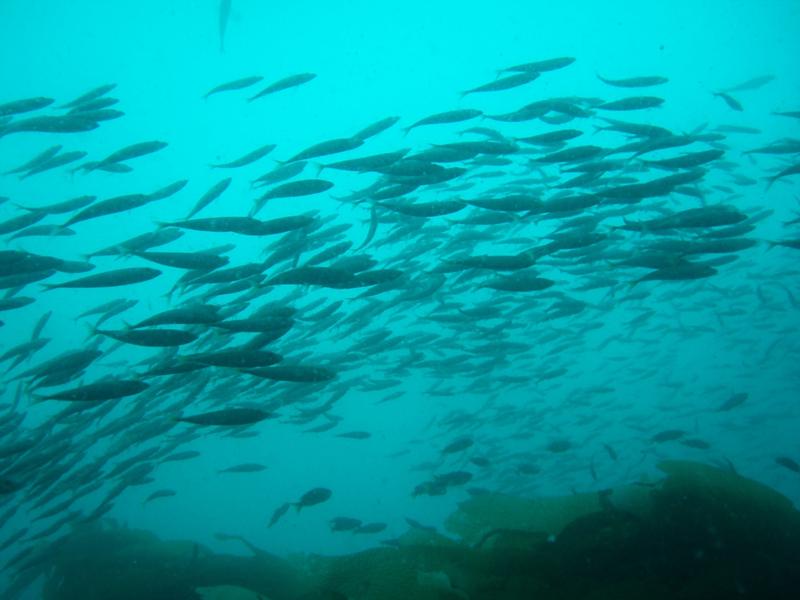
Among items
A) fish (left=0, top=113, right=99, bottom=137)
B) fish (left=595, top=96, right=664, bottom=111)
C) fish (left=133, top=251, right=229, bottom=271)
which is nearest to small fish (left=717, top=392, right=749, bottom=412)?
fish (left=595, top=96, right=664, bottom=111)

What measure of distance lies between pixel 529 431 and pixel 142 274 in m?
15.0

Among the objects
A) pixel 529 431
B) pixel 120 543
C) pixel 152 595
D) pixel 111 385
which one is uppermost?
pixel 111 385

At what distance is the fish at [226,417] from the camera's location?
4.77 metres

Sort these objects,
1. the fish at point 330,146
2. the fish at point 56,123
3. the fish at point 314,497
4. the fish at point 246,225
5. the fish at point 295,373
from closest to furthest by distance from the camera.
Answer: the fish at point 295,373
the fish at point 246,225
the fish at point 56,123
the fish at point 330,146
the fish at point 314,497

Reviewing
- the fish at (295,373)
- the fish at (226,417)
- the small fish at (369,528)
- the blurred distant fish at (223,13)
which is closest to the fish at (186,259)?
the fish at (295,373)

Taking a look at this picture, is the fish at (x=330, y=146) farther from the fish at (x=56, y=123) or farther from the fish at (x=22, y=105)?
the fish at (x=22, y=105)

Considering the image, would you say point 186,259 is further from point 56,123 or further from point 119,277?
point 56,123

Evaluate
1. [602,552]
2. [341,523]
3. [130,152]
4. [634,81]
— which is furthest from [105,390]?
[634,81]

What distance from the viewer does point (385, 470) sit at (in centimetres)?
7306

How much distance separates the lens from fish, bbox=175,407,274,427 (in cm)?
477

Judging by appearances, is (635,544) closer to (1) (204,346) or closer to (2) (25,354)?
(1) (204,346)

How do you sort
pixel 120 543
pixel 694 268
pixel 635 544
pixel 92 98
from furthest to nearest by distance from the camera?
pixel 120 543
pixel 92 98
pixel 694 268
pixel 635 544

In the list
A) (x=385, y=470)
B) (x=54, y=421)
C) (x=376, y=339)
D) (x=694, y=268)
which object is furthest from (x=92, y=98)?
(x=385, y=470)

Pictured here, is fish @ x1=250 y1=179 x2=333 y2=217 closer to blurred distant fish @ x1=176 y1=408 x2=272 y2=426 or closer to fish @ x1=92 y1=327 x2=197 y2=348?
fish @ x1=92 y1=327 x2=197 y2=348
